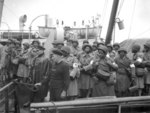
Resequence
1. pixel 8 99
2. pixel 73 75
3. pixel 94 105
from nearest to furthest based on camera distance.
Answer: pixel 94 105 → pixel 8 99 → pixel 73 75

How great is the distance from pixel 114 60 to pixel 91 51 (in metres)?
0.66

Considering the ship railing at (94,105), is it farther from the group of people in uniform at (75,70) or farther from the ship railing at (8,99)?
the ship railing at (8,99)

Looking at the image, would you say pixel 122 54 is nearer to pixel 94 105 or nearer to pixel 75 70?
pixel 75 70

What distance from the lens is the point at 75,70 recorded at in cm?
645

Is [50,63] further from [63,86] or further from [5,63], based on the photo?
[5,63]

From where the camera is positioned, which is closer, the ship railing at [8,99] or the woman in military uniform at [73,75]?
the ship railing at [8,99]

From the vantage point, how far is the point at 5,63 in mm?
7258

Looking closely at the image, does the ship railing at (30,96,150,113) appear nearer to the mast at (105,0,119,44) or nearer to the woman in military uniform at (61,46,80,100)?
the woman in military uniform at (61,46,80,100)

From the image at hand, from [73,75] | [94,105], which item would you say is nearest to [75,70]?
[73,75]

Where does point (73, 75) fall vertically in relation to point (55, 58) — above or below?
below

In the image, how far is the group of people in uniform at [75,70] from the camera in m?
6.07

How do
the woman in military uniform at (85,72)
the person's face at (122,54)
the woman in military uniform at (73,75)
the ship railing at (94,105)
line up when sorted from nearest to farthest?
the ship railing at (94,105), the woman in military uniform at (73,75), the woman in military uniform at (85,72), the person's face at (122,54)

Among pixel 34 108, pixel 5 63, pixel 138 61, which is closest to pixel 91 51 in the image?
pixel 138 61

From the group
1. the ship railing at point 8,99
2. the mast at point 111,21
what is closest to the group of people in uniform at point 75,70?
the ship railing at point 8,99
